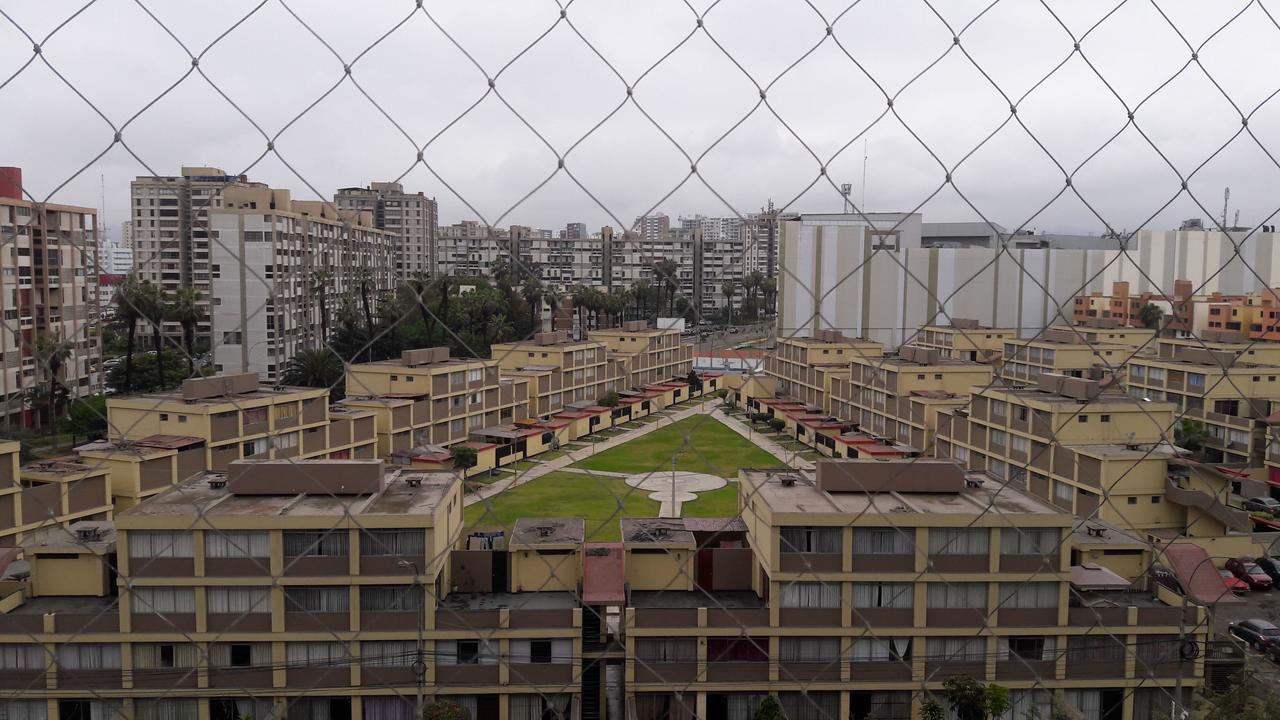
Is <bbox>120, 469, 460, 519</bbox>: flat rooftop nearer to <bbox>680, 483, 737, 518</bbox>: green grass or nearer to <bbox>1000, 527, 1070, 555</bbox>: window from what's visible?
<bbox>1000, 527, 1070, 555</bbox>: window

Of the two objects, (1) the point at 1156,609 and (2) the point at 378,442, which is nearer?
(1) the point at 1156,609

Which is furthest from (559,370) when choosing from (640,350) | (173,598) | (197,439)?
(173,598)

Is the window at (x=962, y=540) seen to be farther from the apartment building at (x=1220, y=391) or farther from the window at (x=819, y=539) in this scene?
the apartment building at (x=1220, y=391)

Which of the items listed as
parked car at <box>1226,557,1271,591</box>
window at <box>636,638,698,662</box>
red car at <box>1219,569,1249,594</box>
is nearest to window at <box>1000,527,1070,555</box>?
window at <box>636,638,698,662</box>

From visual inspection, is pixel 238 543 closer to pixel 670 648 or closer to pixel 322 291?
pixel 322 291

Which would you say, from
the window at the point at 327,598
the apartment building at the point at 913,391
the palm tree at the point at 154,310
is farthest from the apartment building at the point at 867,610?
the apartment building at the point at 913,391

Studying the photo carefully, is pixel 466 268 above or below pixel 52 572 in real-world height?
above

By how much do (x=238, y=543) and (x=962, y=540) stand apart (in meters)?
2.82

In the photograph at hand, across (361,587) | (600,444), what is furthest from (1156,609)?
(600,444)

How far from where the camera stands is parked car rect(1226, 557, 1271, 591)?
620 cm

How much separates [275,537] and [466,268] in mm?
2626

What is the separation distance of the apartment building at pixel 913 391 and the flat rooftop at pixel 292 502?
5.69 meters

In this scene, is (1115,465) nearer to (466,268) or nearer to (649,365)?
(466,268)

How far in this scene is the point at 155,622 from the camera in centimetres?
350
